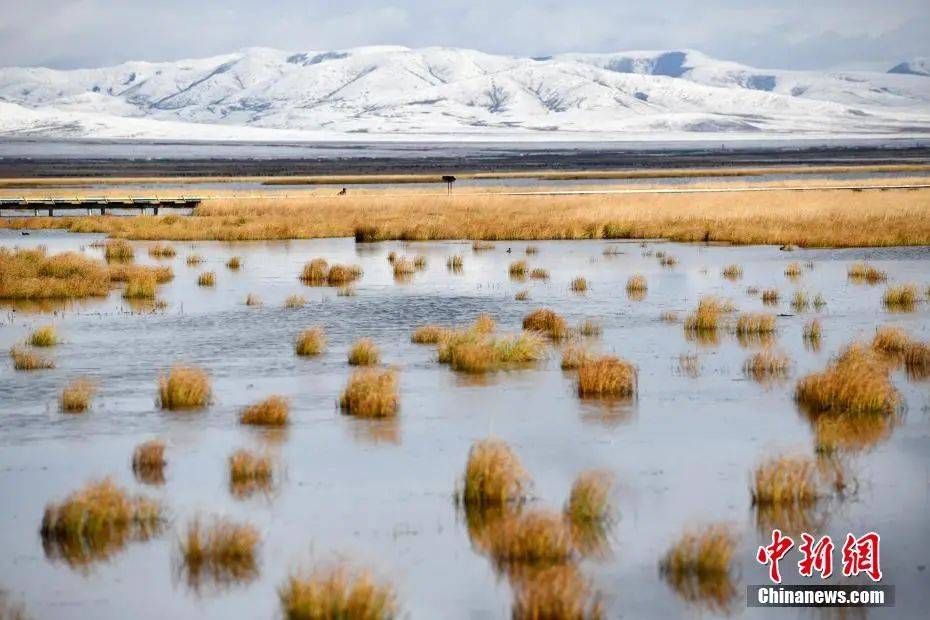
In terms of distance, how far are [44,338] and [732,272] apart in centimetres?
1968

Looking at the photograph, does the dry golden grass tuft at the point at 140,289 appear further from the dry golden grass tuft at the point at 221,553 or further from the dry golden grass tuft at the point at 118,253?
the dry golden grass tuft at the point at 221,553

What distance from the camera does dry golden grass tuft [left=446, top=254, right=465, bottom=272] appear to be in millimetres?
41159

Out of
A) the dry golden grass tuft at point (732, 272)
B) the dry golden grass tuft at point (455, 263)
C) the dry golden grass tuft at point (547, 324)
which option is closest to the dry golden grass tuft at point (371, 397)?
the dry golden grass tuft at point (547, 324)

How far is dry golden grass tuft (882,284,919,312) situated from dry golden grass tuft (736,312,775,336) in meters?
4.56

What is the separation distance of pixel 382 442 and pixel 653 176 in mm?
104362

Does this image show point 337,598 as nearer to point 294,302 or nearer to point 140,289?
point 294,302

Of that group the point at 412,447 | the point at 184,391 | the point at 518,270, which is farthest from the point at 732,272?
the point at 412,447

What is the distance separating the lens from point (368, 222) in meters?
60.0

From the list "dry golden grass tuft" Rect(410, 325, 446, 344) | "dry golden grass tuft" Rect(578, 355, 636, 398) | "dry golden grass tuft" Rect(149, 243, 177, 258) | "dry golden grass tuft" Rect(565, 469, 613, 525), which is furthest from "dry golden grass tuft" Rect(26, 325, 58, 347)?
"dry golden grass tuft" Rect(149, 243, 177, 258)

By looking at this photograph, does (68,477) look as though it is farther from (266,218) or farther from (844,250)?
(266,218)

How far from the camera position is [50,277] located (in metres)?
36.9

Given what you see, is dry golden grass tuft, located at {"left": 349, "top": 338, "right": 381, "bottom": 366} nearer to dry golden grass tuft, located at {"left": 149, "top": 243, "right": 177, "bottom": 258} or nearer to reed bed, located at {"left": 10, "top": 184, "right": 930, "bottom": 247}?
dry golden grass tuft, located at {"left": 149, "top": 243, "right": 177, "bottom": 258}

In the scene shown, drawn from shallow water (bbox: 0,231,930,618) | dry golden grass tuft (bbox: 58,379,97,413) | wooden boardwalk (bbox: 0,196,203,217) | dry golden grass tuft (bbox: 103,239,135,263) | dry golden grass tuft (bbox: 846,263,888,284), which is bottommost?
dry golden grass tuft (bbox: 846,263,888,284)

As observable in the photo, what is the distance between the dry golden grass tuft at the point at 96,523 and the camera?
43.3ft
